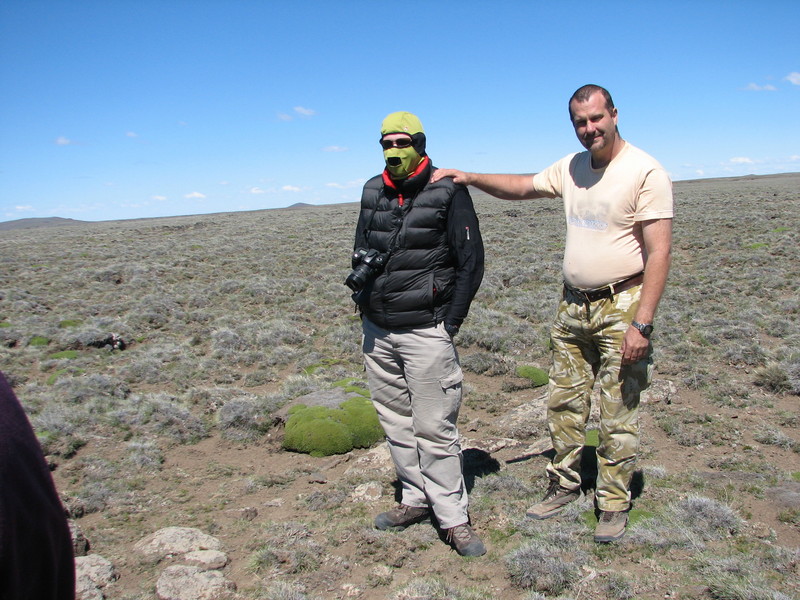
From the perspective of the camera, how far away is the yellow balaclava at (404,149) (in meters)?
3.22

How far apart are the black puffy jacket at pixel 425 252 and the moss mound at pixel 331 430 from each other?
2.64m

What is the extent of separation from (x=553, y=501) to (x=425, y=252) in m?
1.92

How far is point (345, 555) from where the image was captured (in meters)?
3.61

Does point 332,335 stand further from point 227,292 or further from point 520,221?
point 520,221

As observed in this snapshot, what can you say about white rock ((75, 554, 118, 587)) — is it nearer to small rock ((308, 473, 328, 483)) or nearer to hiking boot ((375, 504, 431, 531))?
hiking boot ((375, 504, 431, 531))

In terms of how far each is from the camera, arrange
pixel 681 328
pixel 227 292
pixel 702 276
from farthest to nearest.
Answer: pixel 227 292, pixel 702 276, pixel 681 328

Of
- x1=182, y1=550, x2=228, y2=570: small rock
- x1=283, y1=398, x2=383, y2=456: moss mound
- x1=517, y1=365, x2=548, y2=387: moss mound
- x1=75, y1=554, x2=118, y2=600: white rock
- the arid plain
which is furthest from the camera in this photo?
x1=517, y1=365, x2=548, y2=387: moss mound

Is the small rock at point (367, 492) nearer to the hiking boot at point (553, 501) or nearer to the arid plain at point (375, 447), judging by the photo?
the arid plain at point (375, 447)

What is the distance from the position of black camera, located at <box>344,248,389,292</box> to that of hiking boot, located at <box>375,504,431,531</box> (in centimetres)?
158

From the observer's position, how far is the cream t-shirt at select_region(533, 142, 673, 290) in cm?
305

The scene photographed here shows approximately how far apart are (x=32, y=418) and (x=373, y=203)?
5554mm

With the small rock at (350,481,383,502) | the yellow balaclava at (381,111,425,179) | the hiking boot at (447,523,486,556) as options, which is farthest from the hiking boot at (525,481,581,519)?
the yellow balaclava at (381,111,425,179)

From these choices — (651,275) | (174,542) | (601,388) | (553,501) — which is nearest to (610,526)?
(553,501)

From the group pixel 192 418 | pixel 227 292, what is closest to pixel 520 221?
pixel 227 292
